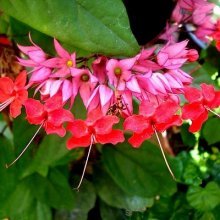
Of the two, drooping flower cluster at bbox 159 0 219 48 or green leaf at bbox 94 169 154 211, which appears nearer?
drooping flower cluster at bbox 159 0 219 48

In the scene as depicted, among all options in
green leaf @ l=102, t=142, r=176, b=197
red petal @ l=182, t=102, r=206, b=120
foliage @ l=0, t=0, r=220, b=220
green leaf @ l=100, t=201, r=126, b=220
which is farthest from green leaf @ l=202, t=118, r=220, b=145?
red petal @ l=182, t=102, r=206, b=120

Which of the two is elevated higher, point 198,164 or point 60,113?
point 60,113

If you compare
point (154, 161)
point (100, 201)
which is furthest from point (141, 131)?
point (100, 201)

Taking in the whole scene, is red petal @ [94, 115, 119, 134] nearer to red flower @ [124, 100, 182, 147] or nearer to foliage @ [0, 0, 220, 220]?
red flower @ [124, 100, 182, 147]

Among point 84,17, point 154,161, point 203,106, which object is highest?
point 84,17

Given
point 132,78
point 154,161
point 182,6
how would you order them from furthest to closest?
point 154,161 → point 182,6 → point 132,78

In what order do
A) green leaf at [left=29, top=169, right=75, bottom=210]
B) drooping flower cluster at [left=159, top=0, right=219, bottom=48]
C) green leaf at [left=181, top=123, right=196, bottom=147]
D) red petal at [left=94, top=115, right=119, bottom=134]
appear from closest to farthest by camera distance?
red petal at [left=94, top=115, right=119, bottom=134] < drooping flower cluster at [left=159, top=0, right=219, bottom=48] < green leaf at [left=29, top=169, right=75, bottom=210] < green leaf at [left=181, top=123, right=196, bottom=147]

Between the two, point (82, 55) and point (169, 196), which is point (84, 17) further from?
point (169, 196)
